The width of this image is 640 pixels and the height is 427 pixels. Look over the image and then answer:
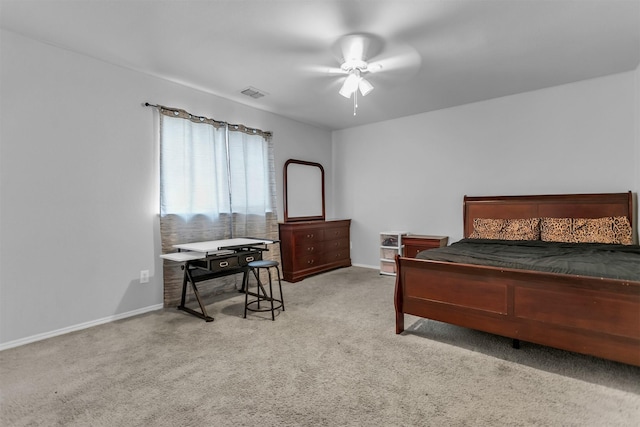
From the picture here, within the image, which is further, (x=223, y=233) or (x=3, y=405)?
(x=223, y=233)

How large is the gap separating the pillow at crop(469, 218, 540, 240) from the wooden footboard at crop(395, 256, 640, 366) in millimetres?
1631

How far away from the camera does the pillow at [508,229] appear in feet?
11.4

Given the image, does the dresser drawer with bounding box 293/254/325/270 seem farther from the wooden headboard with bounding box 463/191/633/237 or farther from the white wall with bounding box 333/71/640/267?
the wooden headboard with bounding box 463/191/633/237

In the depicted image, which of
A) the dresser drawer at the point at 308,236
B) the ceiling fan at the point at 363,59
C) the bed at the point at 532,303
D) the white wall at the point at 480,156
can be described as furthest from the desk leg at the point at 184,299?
the white wall at the point at 480,156

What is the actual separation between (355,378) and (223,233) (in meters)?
2.54

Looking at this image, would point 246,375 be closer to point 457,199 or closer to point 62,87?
point 62,87

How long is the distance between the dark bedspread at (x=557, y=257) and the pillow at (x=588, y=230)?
20 cm

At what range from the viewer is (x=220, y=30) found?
7.97 feet

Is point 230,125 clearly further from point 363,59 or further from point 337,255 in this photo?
point 337,255

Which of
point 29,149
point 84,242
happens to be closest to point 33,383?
point 84,242

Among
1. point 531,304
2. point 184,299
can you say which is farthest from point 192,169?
point 531,304

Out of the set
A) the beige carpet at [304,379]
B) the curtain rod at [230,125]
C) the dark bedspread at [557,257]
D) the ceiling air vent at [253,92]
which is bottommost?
the beige carpet at [304,379]

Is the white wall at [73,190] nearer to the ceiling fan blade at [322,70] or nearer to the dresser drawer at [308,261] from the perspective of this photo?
the ceiling fan blade at [322,70]

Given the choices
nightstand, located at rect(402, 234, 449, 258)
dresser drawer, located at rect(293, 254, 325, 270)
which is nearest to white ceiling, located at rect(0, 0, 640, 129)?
nightstand, located at rect(402, 234, 449, 258)
